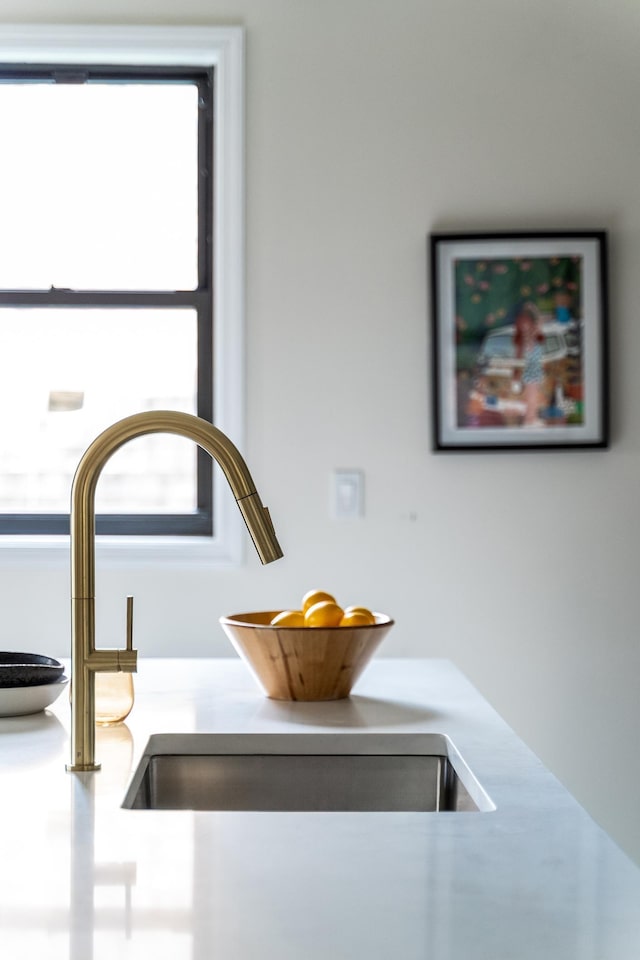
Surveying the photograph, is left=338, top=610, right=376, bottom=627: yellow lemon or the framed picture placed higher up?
the framed picture

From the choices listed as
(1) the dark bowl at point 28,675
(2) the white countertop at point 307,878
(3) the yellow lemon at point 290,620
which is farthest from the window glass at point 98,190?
(2) the white countertop at point 307,878

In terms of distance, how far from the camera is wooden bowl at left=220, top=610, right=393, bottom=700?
1.42m

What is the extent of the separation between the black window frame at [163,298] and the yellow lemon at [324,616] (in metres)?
1.10

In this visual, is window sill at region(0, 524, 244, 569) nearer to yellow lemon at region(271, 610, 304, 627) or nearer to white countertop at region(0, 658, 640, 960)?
yellow lemon at region(271, 610, 304, 627)

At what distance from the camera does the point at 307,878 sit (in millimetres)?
787

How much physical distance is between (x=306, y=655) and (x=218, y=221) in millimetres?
1381

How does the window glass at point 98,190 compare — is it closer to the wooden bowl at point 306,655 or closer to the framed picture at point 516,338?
the framed picture at point 516,338

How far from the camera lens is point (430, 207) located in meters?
2.49

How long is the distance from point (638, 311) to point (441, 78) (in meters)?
0.73

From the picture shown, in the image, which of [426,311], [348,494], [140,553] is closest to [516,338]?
[426,311]

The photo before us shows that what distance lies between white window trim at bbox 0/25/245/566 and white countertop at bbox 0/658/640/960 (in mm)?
1319

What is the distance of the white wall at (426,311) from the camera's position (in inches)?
97.4

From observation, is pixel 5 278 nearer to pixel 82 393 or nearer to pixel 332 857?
pixel 82 393

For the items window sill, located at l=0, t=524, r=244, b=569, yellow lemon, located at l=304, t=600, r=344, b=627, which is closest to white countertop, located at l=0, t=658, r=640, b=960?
yellow lemon, located at l=304, t=600, r=344, b=627
